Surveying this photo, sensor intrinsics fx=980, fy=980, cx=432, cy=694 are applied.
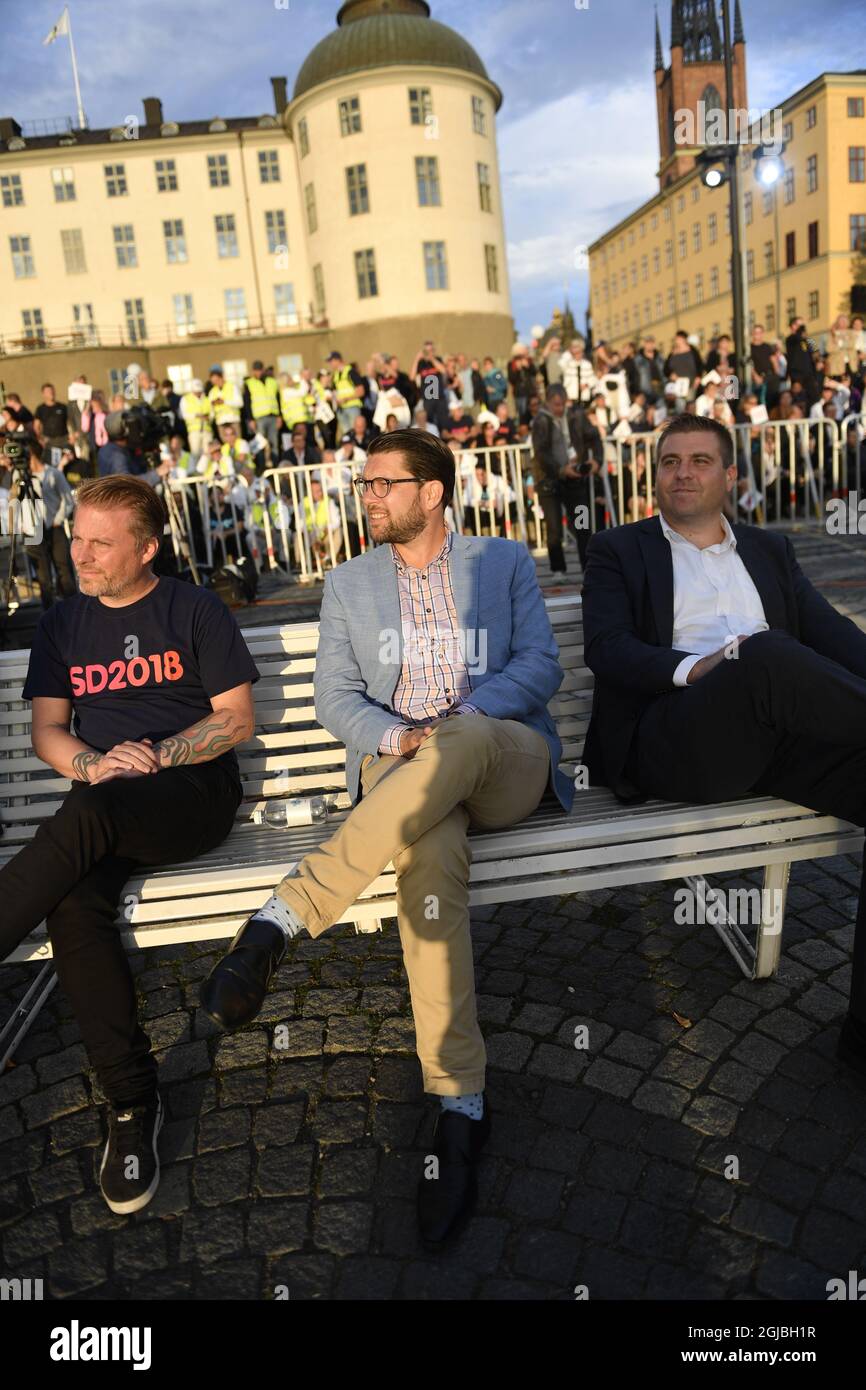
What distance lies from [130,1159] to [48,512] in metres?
9.25

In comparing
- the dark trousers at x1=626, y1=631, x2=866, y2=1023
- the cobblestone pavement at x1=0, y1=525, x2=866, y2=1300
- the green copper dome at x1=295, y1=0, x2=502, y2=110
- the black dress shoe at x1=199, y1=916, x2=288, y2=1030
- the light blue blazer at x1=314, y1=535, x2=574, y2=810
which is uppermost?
the green copper dome at x1=295, y1=0, x2=502, y2=110

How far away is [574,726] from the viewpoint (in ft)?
13.1

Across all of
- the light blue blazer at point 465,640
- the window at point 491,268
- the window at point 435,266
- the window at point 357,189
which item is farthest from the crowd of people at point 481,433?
the window at point 491,268

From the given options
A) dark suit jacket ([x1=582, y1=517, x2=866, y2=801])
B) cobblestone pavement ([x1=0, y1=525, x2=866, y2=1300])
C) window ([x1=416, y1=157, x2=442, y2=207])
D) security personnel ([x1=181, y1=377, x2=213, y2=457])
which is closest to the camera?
cobblestone pavement ([x1=0, y1=525, x2=866, y2=1300])

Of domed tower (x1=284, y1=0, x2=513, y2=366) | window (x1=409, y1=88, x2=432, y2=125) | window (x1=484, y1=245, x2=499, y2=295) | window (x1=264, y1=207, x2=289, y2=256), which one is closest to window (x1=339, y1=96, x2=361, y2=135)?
domed tower (x1=284, y1=0, x2=513, y2=366)

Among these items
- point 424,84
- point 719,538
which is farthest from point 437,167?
point 719,538

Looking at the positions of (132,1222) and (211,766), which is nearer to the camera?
(132,1222)

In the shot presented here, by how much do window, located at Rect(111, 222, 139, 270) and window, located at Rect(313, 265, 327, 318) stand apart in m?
9.65

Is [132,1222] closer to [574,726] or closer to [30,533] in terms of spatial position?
[574,726]

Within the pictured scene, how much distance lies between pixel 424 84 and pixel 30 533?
1521 inches

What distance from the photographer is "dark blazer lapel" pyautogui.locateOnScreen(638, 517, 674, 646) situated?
3.72 meters

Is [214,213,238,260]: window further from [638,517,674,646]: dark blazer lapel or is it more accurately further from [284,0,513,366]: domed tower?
[638,517,674,646]: dark blazer lapel

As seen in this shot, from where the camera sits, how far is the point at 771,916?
3283mm

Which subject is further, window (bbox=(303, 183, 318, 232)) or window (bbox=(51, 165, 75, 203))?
window (bbox=(51, 165, 75, 203))
